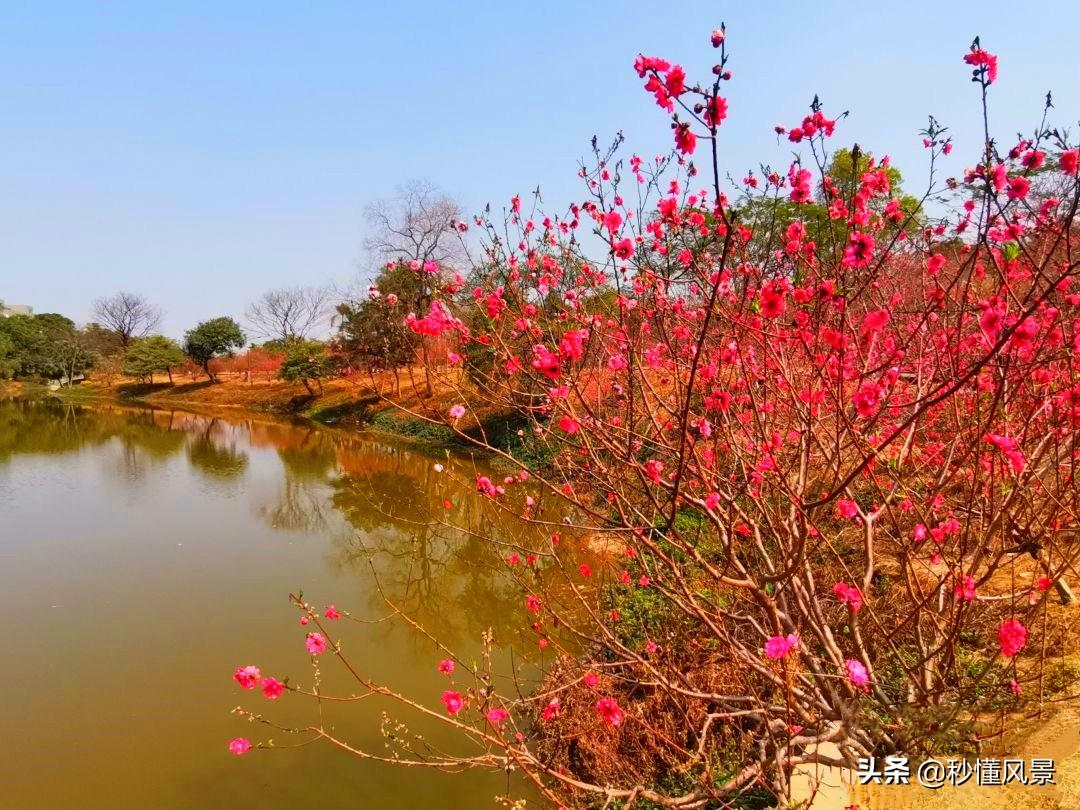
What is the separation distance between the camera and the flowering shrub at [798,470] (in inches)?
67.0

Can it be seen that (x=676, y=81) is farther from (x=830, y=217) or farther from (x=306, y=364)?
(x=306, y=364)

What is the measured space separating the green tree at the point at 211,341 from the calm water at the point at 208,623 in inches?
762

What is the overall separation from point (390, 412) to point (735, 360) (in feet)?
50.1

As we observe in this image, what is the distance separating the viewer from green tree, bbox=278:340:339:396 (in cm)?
2108

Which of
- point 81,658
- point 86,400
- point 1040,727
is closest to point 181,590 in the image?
point 81,658

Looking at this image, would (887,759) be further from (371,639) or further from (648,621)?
(371,639)

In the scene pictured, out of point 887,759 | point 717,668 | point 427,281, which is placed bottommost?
point 717,668

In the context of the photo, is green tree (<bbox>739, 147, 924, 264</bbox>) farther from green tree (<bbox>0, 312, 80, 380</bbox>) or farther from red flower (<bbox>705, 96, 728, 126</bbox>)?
green tree (<bbox>0, 312, 80, 380</bbox>)

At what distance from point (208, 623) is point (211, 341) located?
91.7ft

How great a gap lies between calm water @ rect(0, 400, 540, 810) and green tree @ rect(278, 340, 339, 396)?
10.0 meters

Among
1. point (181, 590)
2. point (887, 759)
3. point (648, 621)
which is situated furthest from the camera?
point (181, 590)

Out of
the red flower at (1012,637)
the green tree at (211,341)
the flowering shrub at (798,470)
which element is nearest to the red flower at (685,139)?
the flowering shrub at (798,470)

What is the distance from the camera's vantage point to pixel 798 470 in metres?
2.55

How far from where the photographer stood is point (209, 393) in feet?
90.2
